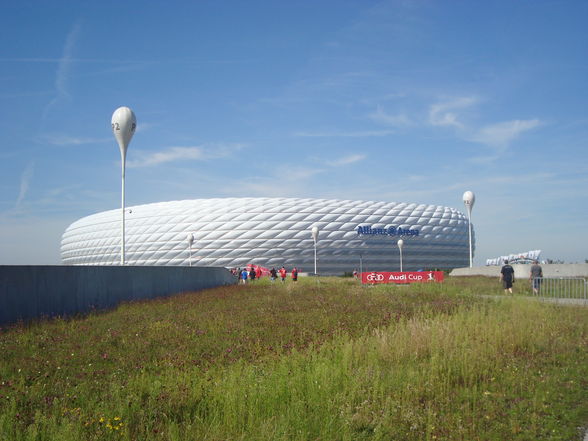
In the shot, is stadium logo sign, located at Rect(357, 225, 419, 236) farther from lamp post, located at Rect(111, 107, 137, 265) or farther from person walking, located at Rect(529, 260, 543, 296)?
lamp post, located at Rect(111, 107, 137, 265)

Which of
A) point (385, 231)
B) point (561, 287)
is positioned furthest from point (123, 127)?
point (385, 231)

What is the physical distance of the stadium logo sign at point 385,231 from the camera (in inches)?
2689

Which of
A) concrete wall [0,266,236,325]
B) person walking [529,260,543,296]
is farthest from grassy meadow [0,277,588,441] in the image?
person walking [529,260,543,296]

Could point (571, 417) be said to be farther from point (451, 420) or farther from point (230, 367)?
point (230, 367)

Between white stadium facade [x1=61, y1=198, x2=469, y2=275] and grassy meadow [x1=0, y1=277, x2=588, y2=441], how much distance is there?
55.2m

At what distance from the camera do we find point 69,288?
12.6m

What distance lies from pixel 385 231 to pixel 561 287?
5093 cm

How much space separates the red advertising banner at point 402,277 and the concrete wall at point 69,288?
33.3 feet

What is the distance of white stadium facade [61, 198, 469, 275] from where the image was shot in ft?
218

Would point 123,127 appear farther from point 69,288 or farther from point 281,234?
point 281,234

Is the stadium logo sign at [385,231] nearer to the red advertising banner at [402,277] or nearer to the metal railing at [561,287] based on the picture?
the red advertising banner at [402,277]

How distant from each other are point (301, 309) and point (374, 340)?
16.7ft

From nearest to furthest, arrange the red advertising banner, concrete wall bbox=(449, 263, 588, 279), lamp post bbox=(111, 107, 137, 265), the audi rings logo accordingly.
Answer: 1. lamp post bbox=(111, 107, 137, 265)
2. the red advertising banner
3. the audi rings logo
4. concrete wall bbox=(449, 263, 588, 279)

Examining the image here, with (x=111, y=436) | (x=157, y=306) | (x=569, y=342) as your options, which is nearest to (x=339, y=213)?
(x=157, y=306)
